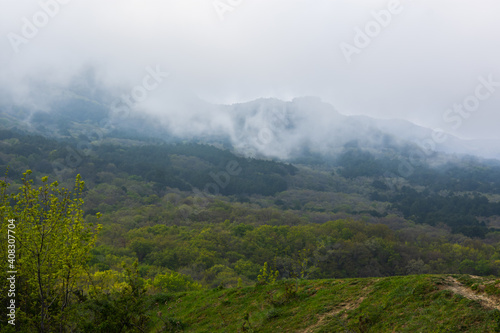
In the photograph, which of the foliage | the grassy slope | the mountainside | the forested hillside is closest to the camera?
the grassy slope

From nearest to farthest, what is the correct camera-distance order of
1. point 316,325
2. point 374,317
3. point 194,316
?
point 374,317
point 316,325
point 194,316

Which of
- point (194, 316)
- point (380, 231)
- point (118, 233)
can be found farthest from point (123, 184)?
point (194, 316)

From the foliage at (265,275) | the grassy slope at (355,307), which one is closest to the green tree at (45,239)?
the grassy slope at (355,307)

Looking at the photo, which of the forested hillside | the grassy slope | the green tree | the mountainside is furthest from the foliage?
the green tree

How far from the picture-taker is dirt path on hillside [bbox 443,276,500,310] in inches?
318

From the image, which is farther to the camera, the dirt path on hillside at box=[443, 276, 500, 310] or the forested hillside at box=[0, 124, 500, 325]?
the forested hillside at box=[0, 124, 500, 325]

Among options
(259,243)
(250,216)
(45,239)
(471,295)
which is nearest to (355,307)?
(471,295)

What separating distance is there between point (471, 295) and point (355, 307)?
3.27m

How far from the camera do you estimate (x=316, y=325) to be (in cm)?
1056

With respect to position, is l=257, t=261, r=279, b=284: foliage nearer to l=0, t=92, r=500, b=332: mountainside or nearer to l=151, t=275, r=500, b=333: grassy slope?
l=0, t=92, r=500, b=332: mountainside

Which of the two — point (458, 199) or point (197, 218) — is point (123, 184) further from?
point (458, 199)

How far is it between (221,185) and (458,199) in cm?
8649

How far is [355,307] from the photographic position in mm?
10672

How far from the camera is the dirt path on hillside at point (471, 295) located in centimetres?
807
